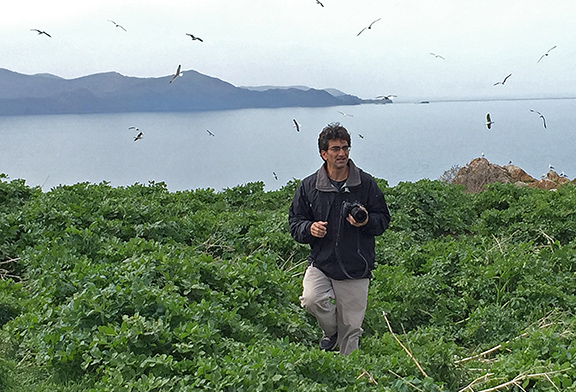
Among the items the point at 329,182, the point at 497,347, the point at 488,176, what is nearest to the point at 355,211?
the point at 329,182

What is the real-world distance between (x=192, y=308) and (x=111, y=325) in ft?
2.22

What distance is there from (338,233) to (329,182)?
444 mm

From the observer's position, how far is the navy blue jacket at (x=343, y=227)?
4.96 m

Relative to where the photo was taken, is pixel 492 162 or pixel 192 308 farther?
pixel 492 162

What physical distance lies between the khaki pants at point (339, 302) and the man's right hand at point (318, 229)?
0.44 m

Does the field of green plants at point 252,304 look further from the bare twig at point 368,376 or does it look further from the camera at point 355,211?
the camera at point 355,211

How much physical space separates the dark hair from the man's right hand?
635 millimetres

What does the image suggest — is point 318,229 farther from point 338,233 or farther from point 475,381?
point 475,381

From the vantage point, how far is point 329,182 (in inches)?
198

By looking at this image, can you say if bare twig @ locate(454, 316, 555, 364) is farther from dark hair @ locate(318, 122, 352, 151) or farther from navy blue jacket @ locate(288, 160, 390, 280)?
dark hair @ locate(318, 122, 352, 151)

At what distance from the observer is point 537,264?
714 centimetres

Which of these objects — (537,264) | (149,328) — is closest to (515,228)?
(537,264)

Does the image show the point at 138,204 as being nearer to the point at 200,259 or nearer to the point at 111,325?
the point at 200,259

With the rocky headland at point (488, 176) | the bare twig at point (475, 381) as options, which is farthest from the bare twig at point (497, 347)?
the rocky headland at point (488, 176)
